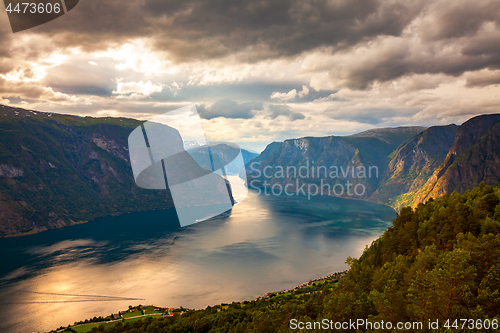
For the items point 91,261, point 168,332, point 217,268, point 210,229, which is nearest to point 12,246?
point 91,261

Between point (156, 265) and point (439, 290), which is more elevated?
point (439, 290)

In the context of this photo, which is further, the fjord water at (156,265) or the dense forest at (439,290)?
the fjord water at (156,265)

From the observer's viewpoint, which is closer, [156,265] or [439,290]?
[439,290]

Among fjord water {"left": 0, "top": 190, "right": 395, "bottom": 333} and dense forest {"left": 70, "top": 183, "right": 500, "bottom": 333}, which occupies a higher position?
dense forest {"left": 70, "top": 183, "right": 500, "bottom": 333}

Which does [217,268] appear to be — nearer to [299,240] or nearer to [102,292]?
[102,292]

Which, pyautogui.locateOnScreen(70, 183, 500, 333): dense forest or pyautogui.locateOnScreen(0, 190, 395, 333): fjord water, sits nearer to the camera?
pyautogui.locateOnScreen(70, 183, 500, 333): dense forest

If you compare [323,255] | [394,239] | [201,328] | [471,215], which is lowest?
[323,255]

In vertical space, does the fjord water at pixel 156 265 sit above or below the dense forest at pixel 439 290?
below

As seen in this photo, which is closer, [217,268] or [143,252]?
[217,268]
